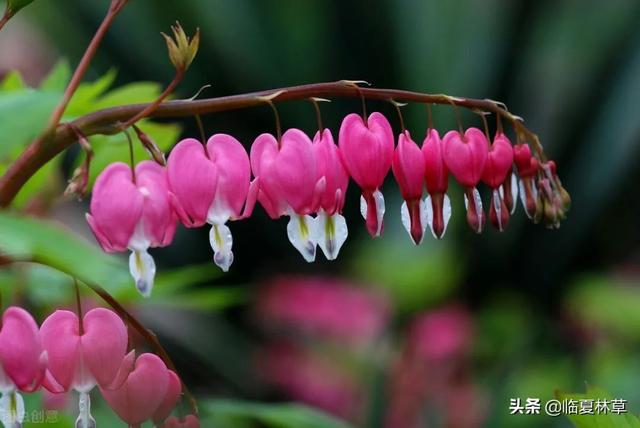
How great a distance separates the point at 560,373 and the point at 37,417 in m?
1.73

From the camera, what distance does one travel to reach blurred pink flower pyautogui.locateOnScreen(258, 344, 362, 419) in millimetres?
2410

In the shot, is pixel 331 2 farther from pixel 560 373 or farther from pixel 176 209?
pixel 176 209

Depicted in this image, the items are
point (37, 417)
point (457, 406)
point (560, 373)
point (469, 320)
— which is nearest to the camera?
point (37, 417)

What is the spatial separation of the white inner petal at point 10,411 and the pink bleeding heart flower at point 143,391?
0.07 m

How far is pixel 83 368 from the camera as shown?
0.73 meters

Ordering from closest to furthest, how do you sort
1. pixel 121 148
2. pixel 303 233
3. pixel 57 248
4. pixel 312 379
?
pixel 57 248
pixel 303 233
pixel 121 148
pixel 312 379

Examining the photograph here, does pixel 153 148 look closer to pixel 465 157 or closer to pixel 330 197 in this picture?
pixel 330 197

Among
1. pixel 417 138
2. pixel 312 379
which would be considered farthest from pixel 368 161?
pixel 417 138

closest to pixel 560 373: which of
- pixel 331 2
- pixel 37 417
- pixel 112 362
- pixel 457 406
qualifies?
pixel 457 406

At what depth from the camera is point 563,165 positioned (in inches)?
140

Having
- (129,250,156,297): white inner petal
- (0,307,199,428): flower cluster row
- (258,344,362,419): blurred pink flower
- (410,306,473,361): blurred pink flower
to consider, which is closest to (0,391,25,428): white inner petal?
(0,307,199,428): flower cluster row

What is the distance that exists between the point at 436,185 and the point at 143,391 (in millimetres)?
258

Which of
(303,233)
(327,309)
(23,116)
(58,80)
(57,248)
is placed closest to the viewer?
(57,248)

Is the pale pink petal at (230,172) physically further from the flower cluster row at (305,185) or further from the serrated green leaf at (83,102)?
the serrated green leaf at (83,102)
